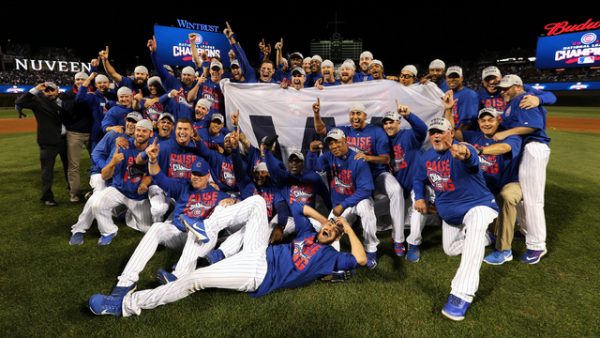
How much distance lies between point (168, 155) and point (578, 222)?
683cm

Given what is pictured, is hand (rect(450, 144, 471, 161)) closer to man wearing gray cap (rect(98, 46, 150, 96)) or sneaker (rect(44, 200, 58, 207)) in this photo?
man wearing gray cap (rect(98, 46, 150, 96))

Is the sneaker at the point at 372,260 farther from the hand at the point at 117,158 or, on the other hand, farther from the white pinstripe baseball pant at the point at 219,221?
the hand at the point at 117,158

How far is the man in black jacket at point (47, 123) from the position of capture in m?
6.52

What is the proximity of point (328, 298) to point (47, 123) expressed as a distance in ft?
21.0

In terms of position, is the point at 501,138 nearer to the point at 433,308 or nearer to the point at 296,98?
the point at 433,308

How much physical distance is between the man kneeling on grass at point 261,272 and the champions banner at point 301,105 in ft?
9.35

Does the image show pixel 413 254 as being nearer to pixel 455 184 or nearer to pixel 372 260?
pixel 372 260

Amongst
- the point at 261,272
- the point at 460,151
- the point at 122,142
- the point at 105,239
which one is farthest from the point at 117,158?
the point at 460,151

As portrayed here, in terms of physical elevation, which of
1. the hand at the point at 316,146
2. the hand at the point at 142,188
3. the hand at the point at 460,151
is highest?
the hand at the point at 460,151

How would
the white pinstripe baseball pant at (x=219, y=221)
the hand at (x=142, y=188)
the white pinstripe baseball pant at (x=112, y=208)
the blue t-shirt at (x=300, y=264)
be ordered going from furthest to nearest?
the hand at (x=142, y=188)
the white pinstripe baseball pant at (x=112, y=208)
the white pinstripe baseball pant at (x=219, y=221)
the blue t-shirt at (x=300, y=264)

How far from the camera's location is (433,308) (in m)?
3.46

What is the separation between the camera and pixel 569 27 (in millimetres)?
38250

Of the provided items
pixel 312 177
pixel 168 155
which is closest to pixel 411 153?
pixel 312 177

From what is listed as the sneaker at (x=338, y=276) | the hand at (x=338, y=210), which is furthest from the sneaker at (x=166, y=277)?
the hand at (x=338, y=210)
